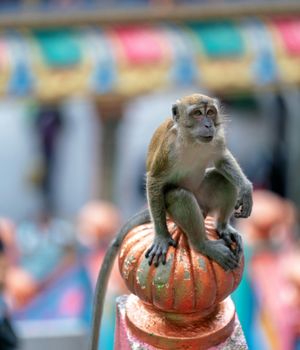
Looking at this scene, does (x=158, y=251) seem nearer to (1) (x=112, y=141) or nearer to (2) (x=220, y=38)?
(2) (x=220, y=38)

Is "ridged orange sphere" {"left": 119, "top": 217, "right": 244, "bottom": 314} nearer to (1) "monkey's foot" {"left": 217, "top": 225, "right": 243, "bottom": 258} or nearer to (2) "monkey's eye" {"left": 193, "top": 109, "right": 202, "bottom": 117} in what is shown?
(1) "monkey's foot" {"left": 217, "top": 225, "right": 243, "bottom": 258}

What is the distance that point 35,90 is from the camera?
9016 millimetres

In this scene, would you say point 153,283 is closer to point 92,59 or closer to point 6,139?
point 92,59

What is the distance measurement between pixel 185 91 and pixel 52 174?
2105mm

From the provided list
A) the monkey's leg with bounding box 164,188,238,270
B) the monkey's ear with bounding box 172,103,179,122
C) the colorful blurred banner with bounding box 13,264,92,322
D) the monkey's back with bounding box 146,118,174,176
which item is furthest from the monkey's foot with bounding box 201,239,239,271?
the colorful blurred banner with bounding box 13,264,92,322

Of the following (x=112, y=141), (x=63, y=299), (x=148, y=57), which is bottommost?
(x=63, y=299)

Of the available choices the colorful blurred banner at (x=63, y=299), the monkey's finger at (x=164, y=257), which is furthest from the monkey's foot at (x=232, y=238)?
the colorful blurred banner at (x=63, y=299)

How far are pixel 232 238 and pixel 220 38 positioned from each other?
658 centimetres

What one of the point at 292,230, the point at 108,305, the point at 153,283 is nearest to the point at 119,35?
the point at 292,230

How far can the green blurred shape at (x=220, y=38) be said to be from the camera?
9469 mm

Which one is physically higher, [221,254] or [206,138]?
[206,138]

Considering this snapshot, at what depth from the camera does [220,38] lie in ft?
31.4

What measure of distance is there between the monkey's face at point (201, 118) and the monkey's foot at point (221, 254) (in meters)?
0.47

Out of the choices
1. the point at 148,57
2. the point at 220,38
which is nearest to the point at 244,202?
the point at 148,57
